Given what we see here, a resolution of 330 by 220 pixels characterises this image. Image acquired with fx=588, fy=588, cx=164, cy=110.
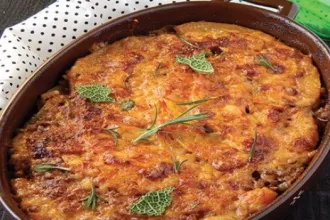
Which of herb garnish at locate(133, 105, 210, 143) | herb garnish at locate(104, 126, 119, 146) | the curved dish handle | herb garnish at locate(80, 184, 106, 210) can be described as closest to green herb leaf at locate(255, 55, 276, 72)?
the curved dish handle

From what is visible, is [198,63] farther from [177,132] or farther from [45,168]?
[45,168]

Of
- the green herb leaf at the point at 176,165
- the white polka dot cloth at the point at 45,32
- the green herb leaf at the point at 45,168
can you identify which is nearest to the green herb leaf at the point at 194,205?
the green herb leaf at the point at 176,165

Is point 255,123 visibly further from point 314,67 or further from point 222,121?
point 314,67

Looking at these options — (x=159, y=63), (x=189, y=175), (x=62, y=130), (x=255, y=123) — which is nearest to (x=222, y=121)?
(x=255, y=123)

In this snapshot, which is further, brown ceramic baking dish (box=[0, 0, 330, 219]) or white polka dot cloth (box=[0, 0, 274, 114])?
white polka dot cloth (box=[0, 0, 274, 114])

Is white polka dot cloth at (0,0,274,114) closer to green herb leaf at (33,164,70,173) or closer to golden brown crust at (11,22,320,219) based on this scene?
golden brown crust at (11,22,320,219)

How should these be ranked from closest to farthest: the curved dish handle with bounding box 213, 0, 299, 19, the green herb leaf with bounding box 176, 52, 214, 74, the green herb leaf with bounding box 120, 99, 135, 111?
the green herb leaf with bounding box 120, 99, 135, 111 < the green herb leaf with bounding box 176, 52, 214, 74 < the curved dish handle with bounding box 213, 0, 299, 19
